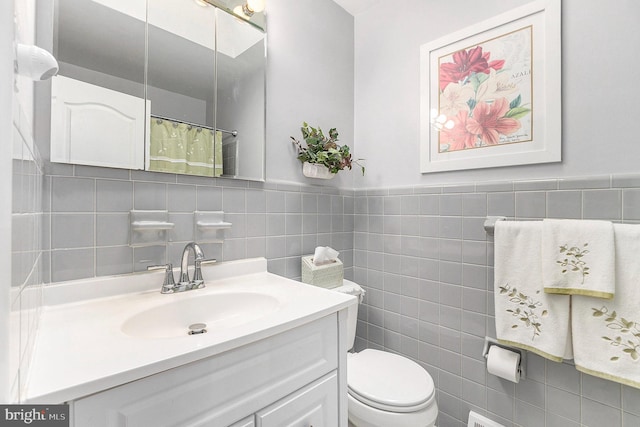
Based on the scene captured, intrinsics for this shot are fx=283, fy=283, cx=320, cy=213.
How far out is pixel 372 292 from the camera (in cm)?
172

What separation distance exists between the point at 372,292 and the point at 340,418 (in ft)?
2.83

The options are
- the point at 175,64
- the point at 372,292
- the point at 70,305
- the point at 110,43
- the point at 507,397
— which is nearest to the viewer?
the point at 70,305

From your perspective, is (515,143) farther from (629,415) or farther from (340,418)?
(340,418)

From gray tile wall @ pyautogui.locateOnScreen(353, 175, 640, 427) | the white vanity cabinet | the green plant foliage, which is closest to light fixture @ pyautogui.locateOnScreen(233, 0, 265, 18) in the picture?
the green plant foliage

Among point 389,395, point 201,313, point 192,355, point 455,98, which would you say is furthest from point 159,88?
point 389,395

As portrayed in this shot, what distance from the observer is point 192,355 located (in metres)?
0.58

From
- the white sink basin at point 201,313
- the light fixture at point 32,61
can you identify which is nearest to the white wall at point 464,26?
the white sink basin at point 201,313

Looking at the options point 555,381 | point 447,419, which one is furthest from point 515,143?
point 447,419

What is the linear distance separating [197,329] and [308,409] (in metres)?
0.43

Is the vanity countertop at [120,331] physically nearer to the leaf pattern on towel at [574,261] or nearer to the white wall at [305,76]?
the white wall at [305,76]

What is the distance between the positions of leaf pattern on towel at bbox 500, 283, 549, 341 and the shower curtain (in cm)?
132

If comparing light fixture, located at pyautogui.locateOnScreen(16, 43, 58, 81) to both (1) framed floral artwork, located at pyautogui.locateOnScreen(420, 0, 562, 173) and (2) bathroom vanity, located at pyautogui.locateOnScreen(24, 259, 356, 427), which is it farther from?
(1) framed floral artwork, located at pyautogui.locateOnScreen(420, 0, 562, 173)

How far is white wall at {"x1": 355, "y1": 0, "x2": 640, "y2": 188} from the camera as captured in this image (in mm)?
1021

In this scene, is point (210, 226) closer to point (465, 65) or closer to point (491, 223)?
point (491, 223)
